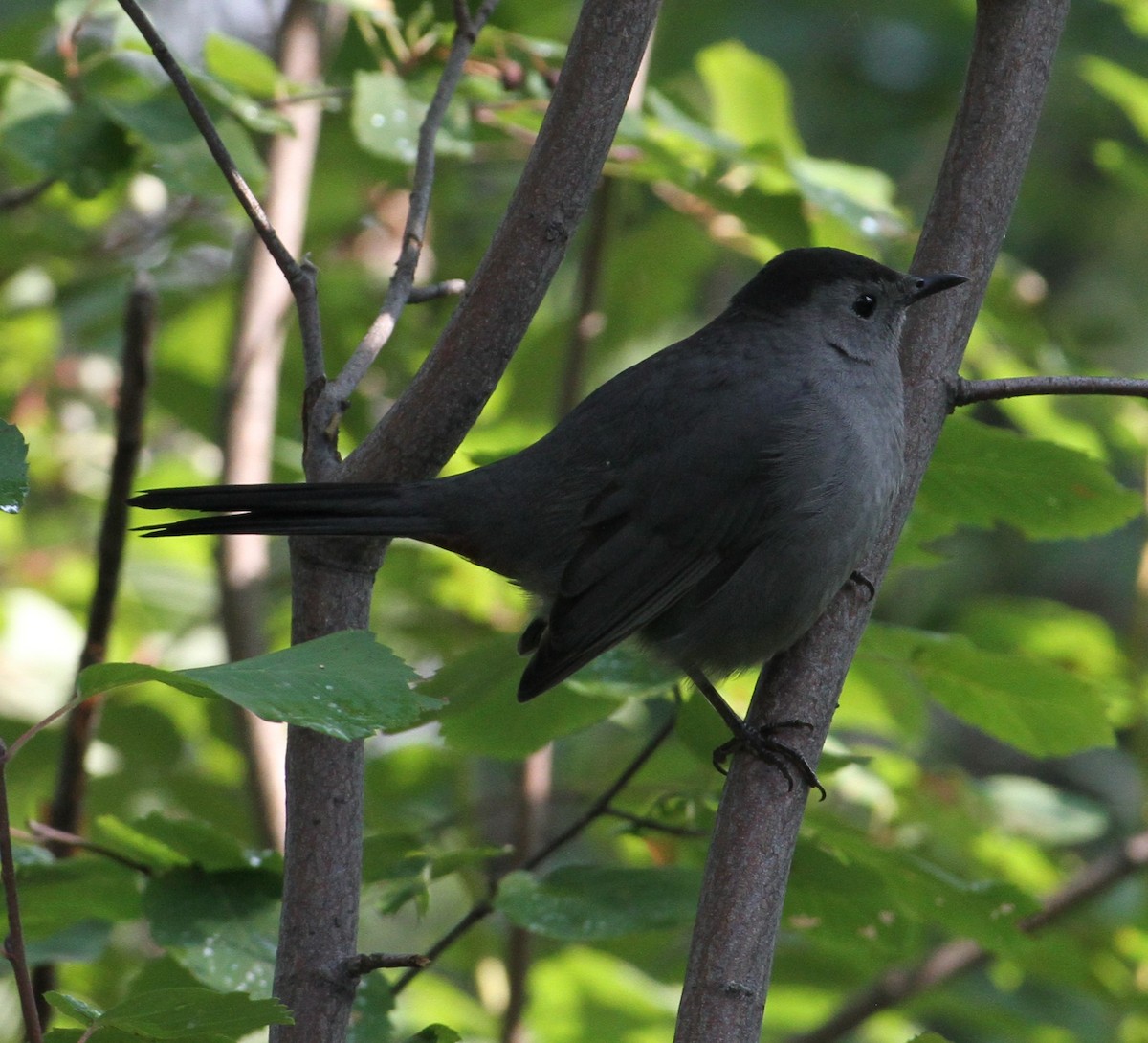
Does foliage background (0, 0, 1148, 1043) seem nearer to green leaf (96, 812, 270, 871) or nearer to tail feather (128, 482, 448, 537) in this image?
green leaf (96, 812, 270, 871)

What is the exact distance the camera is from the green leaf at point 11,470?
5.16ft

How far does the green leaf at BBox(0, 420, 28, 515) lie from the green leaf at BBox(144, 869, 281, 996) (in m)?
0.93

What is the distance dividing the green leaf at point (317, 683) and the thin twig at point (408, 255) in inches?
19.4

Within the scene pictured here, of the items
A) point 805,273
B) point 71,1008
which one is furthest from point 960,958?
point 71,1008

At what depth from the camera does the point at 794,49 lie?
7.68 m

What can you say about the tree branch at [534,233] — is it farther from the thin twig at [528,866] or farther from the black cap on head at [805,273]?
the black cap on head at [805,273]

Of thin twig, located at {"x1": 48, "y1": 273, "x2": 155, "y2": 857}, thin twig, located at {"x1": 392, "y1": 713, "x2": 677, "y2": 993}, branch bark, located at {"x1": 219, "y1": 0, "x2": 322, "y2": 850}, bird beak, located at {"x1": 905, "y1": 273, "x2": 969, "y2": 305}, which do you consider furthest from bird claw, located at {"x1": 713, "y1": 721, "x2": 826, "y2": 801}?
branch bark, located at {"x1": 219, "y1": 0, "x2": 322, "y2": 850}

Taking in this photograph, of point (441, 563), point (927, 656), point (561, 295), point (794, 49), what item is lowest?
point (927, 656)

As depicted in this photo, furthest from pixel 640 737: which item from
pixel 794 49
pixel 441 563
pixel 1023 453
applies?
pixel 794 49

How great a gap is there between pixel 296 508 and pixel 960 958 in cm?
250

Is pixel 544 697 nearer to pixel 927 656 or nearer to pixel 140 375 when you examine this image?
pixel 927 656

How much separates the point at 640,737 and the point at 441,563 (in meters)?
0.80

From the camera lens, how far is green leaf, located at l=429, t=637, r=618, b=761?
262 centimetres

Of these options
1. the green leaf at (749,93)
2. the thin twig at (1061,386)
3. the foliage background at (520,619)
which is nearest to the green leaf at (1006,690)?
the foliage background at (520,619)
